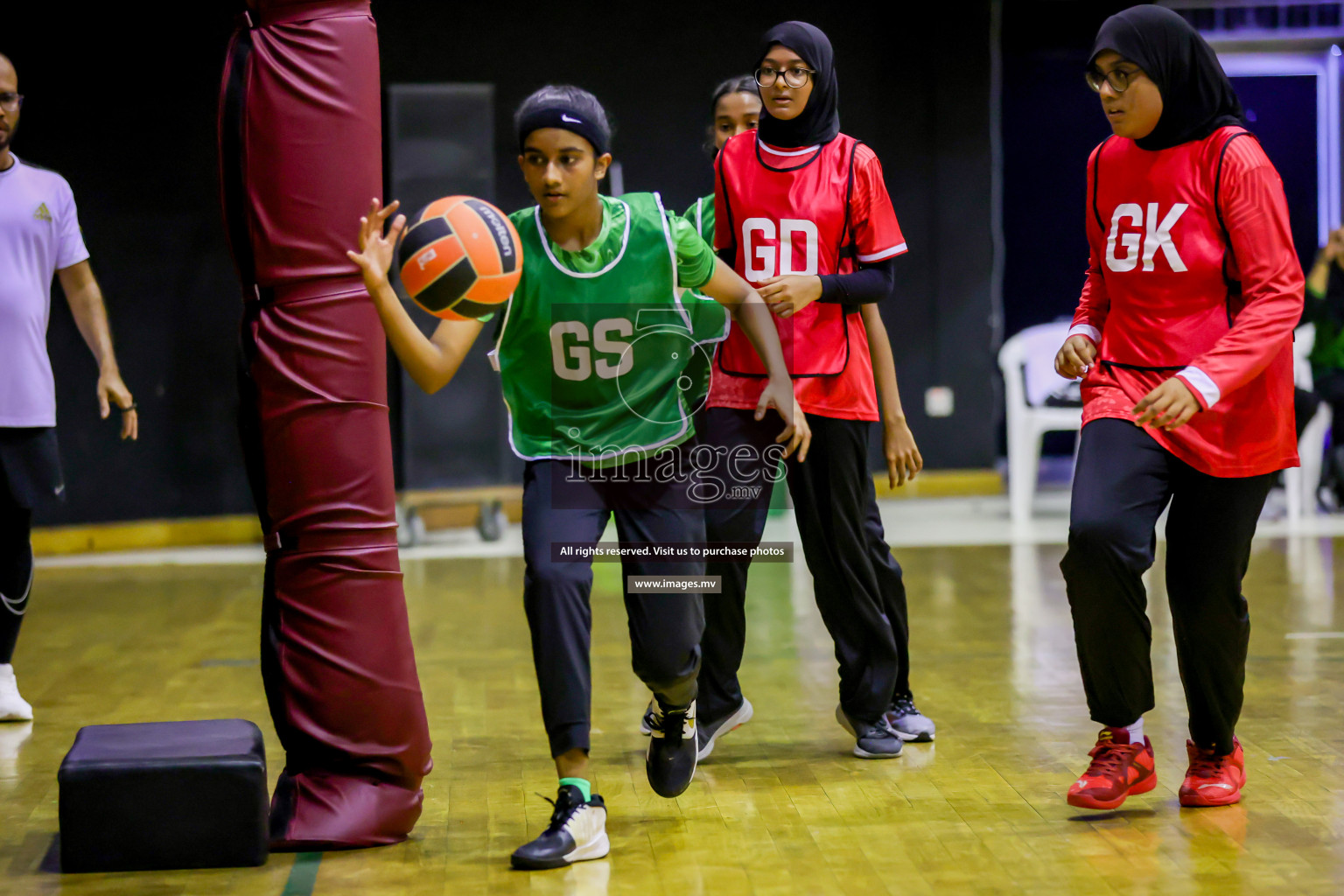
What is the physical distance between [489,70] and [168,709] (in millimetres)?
5722

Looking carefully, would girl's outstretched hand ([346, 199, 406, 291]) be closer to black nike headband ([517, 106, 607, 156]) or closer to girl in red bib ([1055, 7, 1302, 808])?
black nike headband ([517, 106, 607, 156])

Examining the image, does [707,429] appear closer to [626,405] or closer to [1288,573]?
[626,405]

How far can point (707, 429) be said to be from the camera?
3621 mm

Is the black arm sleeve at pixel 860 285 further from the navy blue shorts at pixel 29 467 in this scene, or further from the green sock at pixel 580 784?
the navy blue shorts at pixel 29 467

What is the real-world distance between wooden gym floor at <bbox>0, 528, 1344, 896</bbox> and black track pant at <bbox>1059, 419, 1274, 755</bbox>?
0.96ft

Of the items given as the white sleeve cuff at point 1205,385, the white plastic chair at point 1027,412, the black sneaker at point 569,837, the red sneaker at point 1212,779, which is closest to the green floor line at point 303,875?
the black sneaker at point 569,837

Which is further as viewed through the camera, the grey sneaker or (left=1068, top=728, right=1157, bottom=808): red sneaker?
the grey sneaker

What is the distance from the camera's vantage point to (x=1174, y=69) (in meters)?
2.99

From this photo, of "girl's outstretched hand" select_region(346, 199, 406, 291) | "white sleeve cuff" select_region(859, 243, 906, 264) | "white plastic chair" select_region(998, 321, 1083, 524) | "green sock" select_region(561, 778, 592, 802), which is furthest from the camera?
"white plastic chair" select_region(998, 321, 1083, 524)

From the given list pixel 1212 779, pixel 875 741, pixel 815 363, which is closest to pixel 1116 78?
pixel 815 363

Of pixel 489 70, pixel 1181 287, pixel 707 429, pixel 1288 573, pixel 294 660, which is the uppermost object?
pixel 489 70

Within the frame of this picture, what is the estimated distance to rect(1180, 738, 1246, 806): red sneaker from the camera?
3.15 metres

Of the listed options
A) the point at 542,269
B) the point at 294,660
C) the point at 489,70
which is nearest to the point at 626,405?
the point at 542,269

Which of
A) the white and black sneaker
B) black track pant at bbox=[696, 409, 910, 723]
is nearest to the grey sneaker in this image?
black track pant at bbox=[696, 409, 910, 723]
